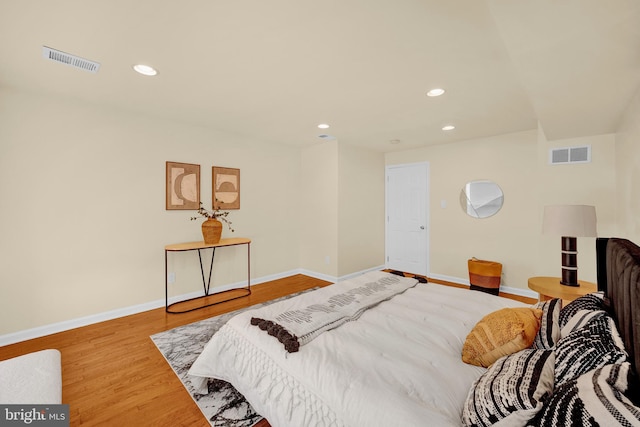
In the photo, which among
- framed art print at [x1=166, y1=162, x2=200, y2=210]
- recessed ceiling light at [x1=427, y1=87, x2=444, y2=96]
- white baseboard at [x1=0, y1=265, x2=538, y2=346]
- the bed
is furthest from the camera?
framed art print at [x1=166, y1=162, x2=200, y2=210]

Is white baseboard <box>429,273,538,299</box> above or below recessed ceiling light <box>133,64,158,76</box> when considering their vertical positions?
below

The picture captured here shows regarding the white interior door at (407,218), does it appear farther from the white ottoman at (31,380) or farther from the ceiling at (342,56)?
the white ottoman at (31,380)

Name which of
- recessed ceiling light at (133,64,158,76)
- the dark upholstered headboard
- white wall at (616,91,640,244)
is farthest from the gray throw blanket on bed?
recessed ceiling light at (133,64,158,76)

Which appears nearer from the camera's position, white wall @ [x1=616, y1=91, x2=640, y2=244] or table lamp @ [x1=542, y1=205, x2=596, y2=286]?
white wall @ [x1=616, y1=91, x2=640, y2=244]

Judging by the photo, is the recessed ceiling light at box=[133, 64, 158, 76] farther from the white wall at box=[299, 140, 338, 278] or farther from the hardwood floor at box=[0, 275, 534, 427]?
the white wall at box=[299, 140, 338, 278]

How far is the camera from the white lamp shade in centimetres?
238

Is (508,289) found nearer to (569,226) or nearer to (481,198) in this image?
(481,198)

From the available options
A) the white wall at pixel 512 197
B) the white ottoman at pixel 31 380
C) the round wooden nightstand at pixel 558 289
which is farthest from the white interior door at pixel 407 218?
the white ottoman at pixel 31 380

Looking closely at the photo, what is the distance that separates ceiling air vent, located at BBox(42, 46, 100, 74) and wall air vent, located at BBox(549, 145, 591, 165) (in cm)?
464

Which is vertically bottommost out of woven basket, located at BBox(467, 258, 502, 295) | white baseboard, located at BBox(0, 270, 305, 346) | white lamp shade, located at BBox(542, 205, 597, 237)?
white baseboard, located at BBox(0, 270, 305, 346)

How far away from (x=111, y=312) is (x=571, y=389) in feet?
13.2

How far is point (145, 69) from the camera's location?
2229 mm

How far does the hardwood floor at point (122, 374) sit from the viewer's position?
1.70m

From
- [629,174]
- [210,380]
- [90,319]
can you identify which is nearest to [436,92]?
[629,174]
